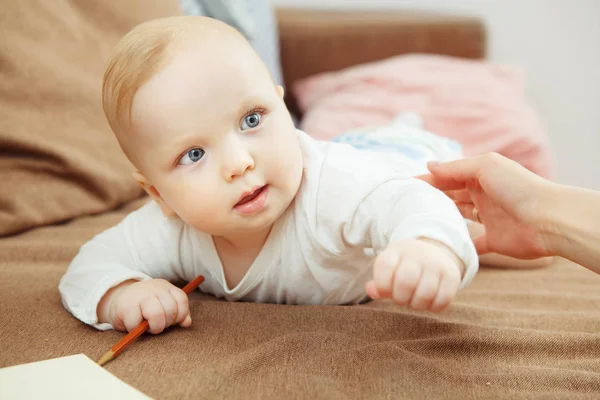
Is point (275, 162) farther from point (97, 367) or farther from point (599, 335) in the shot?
point (599, 335)

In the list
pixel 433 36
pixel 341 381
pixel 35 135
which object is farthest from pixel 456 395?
pixel 433 36

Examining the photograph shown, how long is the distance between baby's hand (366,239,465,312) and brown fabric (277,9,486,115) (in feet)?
5.31

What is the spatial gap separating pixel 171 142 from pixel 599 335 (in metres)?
0.57

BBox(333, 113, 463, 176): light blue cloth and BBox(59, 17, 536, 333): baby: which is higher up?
BBox(59, 17, 536, 333): baby

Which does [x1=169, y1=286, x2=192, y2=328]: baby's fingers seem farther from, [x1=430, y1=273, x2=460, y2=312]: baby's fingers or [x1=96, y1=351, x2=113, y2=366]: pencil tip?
[x1=430, y1=273, x2=460, y2=312]: baby's fingers

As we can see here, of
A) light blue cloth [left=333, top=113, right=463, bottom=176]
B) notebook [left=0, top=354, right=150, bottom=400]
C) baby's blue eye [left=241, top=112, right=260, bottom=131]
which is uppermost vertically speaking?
baby's blue eye [left=241, top=112, right=260, bottom=131]

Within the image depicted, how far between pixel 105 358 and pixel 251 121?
0.33 m

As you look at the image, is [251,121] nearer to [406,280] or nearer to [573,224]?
[406,280]

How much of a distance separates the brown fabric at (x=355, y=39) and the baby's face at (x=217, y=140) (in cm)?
136

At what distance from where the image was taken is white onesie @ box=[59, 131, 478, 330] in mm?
795

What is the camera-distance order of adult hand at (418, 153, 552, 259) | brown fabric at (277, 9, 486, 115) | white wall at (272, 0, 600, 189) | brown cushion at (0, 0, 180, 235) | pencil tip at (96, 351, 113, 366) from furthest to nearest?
white wall at (272, 0, 600, 189) < brown fabric at (277, 9, 486, 115) < brown cushion at (0, 0, 180, 235) < adult hand at (418, 153, 552, 259) < pencil tip at (96, 351, 113, 366)

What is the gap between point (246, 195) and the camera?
0.75 meters

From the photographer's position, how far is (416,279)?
1.91 feet

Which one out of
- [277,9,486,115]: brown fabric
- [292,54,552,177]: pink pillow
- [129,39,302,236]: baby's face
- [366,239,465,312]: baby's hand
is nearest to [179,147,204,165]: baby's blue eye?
[129,39,302,236]: baby's face
